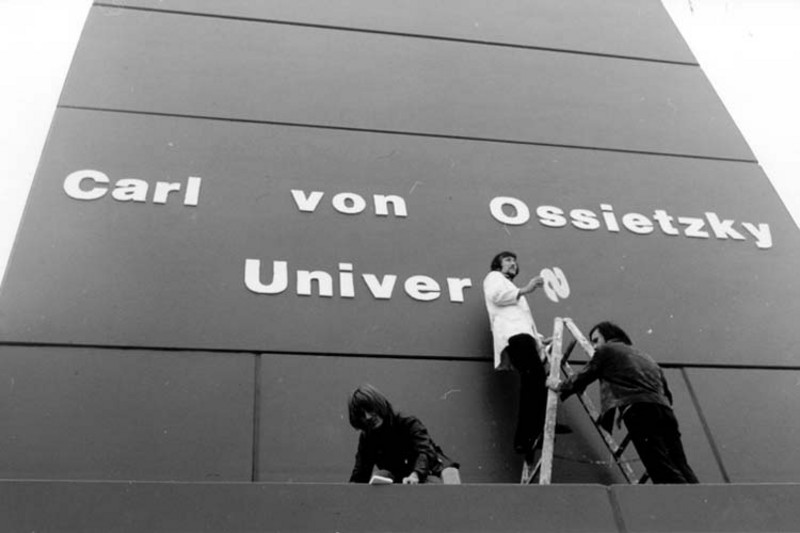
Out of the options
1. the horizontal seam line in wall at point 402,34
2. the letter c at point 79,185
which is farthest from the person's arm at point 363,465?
the horizontal seam line in wall at point 402,34

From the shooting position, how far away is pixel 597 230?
8898 millimetres

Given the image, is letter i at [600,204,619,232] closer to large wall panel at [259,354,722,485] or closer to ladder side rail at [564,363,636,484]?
large wall panel at [259,354,722,485]

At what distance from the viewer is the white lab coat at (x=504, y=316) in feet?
23.1

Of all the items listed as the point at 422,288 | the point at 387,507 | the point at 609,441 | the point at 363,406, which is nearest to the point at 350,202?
the point at 422,288

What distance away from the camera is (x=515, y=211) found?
8.88m

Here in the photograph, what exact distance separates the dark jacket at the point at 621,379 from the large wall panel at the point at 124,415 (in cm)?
261

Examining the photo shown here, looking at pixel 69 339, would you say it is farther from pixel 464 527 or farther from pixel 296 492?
pixel 464 527

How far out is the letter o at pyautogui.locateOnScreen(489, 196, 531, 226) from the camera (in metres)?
8.77

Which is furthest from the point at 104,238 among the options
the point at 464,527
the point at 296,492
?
the point at 464,527

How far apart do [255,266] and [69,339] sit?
5.51 ft

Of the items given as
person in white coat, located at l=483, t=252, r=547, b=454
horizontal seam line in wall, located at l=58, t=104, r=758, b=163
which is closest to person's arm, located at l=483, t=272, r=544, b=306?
person in white coat, located at l=483, t=252, r=547, b=454

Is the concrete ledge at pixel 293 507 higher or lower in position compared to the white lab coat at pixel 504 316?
lower

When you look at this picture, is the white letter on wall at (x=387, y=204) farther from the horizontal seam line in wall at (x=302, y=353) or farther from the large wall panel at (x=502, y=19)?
the large wall panel at (x=502, y=19)

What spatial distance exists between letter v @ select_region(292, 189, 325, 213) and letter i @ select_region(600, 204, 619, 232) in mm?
2908
